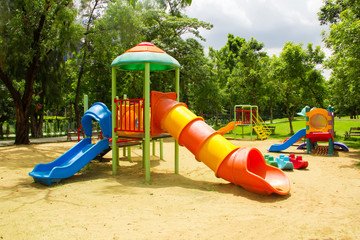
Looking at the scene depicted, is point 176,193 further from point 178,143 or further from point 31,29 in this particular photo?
point 31,29

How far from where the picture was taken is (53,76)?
20.3 meters

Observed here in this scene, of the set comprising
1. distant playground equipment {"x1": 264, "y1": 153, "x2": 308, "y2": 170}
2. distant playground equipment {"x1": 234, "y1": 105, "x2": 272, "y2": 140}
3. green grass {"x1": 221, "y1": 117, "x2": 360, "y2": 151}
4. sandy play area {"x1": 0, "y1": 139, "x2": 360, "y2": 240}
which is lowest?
sandy play area {"x1": 0, "y1": 139, "x2": 360, "y2": 240}

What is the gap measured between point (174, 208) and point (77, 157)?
14.7 feet

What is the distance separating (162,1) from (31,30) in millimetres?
13922

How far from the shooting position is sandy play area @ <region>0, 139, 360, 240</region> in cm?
391

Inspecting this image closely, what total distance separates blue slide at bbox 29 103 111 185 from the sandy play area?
0.94ft

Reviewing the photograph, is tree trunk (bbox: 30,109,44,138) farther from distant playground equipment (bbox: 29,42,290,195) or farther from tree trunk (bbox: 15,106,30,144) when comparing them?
distant playground equipment (bbox: 29,42,290,195)

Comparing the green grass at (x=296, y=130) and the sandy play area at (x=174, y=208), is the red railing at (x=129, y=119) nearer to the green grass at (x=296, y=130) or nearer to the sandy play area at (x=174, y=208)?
the sandy play area at (x=174, y=208)

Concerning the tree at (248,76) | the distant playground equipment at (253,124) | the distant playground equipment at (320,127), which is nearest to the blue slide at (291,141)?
the distant playground equipment at (320,127)

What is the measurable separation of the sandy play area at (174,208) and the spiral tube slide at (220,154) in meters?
0.31

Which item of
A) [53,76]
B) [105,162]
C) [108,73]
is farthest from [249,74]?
[105,162]

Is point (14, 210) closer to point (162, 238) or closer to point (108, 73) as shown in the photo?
point (162, 238)

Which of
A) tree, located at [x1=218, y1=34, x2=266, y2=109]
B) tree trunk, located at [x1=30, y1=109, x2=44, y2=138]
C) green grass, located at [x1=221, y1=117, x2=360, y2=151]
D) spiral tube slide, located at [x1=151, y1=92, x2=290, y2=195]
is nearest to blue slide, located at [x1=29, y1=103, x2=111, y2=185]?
spiral tube slide, located at [x1=151, y1=92, x2=290, y2=195]

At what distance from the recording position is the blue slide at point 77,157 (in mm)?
7211
